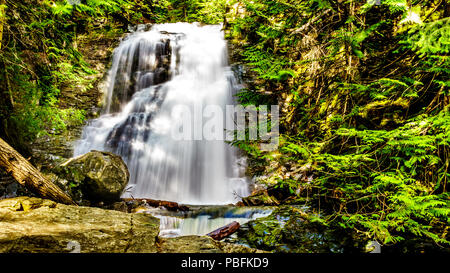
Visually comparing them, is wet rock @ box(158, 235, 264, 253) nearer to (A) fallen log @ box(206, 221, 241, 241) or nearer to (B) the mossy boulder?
(B) the mossy boulder

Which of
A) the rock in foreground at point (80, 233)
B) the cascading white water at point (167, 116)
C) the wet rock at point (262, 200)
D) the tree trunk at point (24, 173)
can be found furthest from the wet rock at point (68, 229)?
the cascading white water at point (167, 116)

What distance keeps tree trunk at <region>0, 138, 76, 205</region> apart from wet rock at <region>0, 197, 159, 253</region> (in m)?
0.39

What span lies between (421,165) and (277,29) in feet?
9.55

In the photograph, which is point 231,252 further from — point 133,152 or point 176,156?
point 133,152

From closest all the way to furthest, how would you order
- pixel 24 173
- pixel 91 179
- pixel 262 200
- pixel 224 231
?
pixel 24 173 → pixel 224 231 → pixel 262 200 → pixel 91 179

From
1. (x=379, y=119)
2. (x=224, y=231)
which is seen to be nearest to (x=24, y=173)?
(x=224, y=231)

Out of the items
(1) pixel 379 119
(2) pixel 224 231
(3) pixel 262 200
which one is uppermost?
(1) pixel 379 119

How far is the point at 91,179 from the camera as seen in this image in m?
5.73

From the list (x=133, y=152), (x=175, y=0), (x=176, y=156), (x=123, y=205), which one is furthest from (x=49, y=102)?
(x=175, y=0)

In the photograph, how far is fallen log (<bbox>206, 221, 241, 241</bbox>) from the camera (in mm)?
3957

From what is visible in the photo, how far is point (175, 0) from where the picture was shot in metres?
18.6

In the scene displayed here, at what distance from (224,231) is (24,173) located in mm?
3341

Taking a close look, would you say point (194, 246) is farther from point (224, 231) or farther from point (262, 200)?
point (262, 200)

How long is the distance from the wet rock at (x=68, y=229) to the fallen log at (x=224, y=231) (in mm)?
1179
